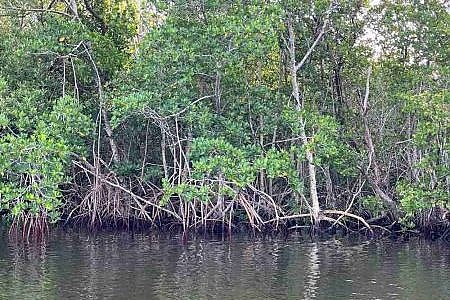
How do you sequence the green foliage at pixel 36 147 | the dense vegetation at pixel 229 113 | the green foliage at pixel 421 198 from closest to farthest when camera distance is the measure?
1. the green foliage at pixel 36 147
2. the green foliage at pixel 421 198
3. the dense vegetation at pixel 229 113

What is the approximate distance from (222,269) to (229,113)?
6214 millimetres

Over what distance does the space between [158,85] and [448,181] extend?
23.5 ft

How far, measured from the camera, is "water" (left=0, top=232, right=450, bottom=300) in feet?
34.9

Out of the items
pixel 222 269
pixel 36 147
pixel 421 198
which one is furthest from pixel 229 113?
pixel 222 269

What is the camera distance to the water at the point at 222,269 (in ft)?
34.9

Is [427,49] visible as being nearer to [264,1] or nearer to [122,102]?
[264,1]

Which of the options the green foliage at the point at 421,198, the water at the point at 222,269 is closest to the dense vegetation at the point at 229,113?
the green foliage at the point at 421,198

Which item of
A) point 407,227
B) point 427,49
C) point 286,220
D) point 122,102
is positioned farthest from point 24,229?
point 427,49

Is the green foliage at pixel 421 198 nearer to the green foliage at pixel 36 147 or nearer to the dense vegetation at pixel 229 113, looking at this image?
the dense vegetation at pixel 229 113

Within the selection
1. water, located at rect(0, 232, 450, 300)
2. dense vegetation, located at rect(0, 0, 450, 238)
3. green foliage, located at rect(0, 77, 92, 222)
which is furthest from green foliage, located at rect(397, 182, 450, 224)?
green foliage, located at rect(0, 77, 92, 222)

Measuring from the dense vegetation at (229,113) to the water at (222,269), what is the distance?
1058 millimetres

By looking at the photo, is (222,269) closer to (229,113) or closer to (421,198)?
(421,198)

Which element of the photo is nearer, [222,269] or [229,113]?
[222,269]

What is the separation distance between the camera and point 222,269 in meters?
12.7
